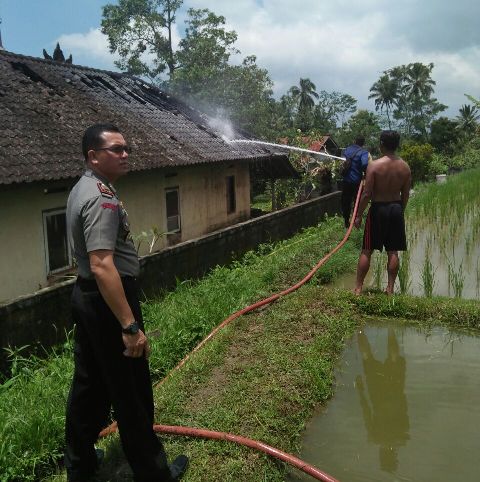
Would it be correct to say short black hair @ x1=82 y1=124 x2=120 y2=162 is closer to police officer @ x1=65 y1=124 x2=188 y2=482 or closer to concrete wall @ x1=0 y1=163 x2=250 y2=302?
police officer @ x1=65 y1=124 x2=188 y2=482

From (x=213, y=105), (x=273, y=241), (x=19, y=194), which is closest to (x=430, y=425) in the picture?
(x=19, y=194)

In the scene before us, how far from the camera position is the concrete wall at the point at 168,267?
4645 millimetres

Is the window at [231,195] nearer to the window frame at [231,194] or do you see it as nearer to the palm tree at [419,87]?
the window frame at [231,194]

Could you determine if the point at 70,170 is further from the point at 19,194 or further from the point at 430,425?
the point at 430,425

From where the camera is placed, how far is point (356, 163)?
952 centimetres

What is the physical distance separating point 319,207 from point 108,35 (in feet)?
60.0

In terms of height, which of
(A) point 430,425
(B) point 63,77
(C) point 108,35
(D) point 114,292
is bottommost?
(A) point 430,425

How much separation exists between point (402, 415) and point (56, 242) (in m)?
6.60

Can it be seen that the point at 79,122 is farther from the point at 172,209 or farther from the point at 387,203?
the point at 387,203

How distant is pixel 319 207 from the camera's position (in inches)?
525

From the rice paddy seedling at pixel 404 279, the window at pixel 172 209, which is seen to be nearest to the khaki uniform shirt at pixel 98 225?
the rice paddy seedling at pixel 404 279

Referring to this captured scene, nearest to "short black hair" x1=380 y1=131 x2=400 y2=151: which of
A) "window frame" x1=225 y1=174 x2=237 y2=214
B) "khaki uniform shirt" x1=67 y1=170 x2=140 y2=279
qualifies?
"khaki uniform shirt" x1=67 y1=170 x2=140 y2=279

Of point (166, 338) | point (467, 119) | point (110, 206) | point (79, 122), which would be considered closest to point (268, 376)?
point (166, 338)

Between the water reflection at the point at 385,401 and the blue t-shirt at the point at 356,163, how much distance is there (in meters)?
5.34
